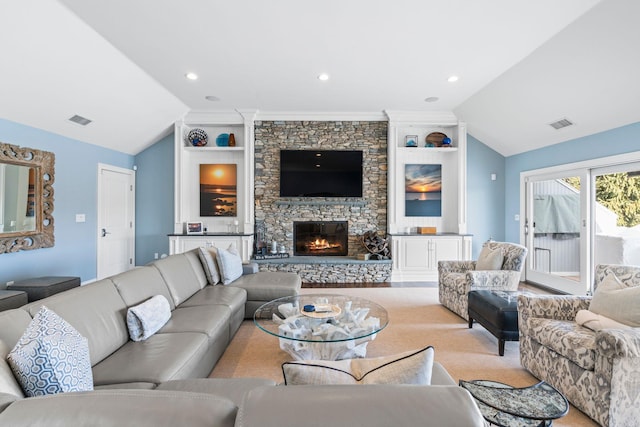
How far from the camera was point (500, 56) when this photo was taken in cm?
349

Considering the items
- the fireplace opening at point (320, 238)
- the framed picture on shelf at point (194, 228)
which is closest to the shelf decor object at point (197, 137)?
the framed picture on shelf at point (194, 228)

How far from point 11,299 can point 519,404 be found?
4338mm

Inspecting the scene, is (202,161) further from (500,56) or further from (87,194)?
(500,56)

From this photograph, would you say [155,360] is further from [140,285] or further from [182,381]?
[140,285]

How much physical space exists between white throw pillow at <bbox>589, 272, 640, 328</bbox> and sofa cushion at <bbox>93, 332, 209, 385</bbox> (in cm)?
270

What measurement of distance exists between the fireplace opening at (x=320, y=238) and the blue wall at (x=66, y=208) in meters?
3.34

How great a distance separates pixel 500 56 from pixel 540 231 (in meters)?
3.02

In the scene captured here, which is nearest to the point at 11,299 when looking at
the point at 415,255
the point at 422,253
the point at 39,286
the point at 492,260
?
the point at 39,286

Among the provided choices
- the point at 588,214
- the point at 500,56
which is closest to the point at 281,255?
the point at 500,56

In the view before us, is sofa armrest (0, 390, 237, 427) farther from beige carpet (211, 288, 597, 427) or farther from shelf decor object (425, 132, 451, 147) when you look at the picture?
shelf decor object (425, 132, 451, 147)

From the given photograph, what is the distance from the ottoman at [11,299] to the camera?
2982 mm

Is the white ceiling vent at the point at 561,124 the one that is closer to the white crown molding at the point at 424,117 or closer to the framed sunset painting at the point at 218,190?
the white crown molding at the point at 424,117

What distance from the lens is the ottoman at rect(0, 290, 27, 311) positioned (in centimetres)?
298

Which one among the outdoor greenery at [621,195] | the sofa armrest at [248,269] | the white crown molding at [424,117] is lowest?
the sofa armrest at [248,269]
